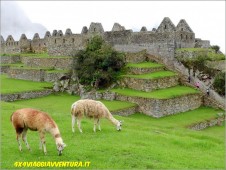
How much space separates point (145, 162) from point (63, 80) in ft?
93.5

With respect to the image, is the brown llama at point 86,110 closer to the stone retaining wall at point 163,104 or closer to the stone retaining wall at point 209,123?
the stone retaining wall at point 209,123

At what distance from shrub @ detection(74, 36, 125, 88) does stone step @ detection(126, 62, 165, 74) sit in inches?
43.3

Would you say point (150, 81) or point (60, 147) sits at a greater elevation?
point (150, 81)

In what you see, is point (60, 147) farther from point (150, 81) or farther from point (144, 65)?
point (144, 65)

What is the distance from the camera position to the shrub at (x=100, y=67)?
124 ft

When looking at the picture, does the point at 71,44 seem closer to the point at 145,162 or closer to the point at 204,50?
the point at 204,50

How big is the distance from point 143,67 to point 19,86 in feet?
40.1

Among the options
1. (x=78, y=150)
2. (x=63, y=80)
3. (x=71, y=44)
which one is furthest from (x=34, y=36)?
(x=78, y=150)

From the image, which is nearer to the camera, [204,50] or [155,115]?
[155,115]

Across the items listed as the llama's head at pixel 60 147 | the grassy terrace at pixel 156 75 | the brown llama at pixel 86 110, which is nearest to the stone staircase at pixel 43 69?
the grassy terrace at pixel 156 75

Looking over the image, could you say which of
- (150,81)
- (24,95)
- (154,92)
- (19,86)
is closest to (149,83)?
(150,81)

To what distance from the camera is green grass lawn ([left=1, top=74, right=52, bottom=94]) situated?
36.7m

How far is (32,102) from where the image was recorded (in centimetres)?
3416

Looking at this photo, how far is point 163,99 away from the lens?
105 ft
